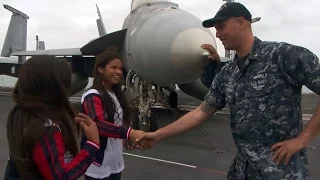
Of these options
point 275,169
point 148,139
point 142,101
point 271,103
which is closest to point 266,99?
point 271,103

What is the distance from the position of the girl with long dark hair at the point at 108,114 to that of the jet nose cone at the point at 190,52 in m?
3.15

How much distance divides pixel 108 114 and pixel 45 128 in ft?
4.07

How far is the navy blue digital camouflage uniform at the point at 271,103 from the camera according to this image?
7.02ft

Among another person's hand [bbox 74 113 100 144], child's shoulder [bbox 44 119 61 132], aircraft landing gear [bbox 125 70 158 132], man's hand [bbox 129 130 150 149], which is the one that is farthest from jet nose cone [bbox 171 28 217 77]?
child's shoulder [bbox 44 119 61 132]

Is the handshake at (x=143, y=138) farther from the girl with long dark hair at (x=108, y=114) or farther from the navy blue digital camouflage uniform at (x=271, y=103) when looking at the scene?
the navy blue digital camouflage uniform at (x=271, y=103)

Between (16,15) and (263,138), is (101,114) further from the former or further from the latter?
(16,15)

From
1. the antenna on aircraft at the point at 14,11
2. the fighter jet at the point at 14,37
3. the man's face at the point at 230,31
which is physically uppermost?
the antenna on aircraft at the point at 14,11

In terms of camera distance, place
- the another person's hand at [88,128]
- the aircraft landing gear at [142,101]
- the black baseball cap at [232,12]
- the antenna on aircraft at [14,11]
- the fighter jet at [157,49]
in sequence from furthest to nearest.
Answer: the antenna on aircraft at [14,11] → the aircraft landing gear at [142,101] → the fighter jet at [157,49] → the black baseball cap at [232,12] → the another person's hand at [88,128]

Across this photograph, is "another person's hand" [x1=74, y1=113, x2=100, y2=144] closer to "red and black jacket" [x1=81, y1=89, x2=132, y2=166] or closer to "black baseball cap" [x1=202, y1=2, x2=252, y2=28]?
"red and black jacket" [x1=81, y1=89, x2=132, y2=166]

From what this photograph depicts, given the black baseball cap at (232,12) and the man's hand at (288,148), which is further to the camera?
the black baseball cap at (232,12)

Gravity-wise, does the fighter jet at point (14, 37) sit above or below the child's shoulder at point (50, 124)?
above

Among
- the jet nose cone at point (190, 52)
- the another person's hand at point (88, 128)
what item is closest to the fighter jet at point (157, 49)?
the jet nose cone at point (190, 52)

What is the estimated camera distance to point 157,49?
22.6ft

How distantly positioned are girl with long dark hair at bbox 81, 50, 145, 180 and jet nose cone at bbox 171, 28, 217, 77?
10.3 ft
